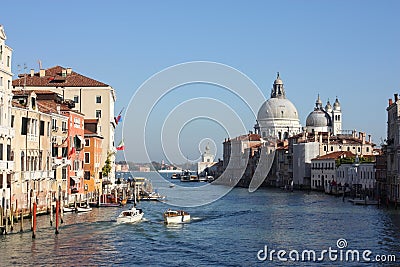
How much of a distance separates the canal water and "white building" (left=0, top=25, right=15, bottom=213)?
1.78 metres

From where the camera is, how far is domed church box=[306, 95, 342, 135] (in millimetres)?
97000

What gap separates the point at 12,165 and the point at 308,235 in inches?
426

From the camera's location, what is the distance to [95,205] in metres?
37.1

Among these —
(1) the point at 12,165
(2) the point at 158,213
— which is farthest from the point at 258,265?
(2) the point at 158,213

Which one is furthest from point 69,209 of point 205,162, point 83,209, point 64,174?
point 205,162

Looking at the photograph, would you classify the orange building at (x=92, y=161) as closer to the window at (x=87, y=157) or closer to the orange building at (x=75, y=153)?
the window at (x=87, y=157)

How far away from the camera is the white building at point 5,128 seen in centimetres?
2550

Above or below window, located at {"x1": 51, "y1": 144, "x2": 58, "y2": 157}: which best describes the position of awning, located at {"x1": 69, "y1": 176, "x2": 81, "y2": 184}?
below

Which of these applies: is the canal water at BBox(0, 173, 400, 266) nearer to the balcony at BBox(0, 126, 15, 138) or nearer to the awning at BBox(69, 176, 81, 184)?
the awning at BBox(69, 176, 81, 184)

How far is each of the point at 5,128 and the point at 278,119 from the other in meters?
80.6

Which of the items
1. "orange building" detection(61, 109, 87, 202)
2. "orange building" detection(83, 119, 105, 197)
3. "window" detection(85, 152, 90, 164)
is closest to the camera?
"orange building" detection(61, 109, 87, 202)

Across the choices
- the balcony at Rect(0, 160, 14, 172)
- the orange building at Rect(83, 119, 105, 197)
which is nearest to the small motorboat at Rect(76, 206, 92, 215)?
the orange building at Rect(83, 119, 105, 197)

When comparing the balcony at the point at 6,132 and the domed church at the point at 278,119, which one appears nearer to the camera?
the balcony at the point at 6,132

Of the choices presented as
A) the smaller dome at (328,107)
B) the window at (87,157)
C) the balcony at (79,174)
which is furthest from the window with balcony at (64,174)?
the smaller dome at (328,107)
